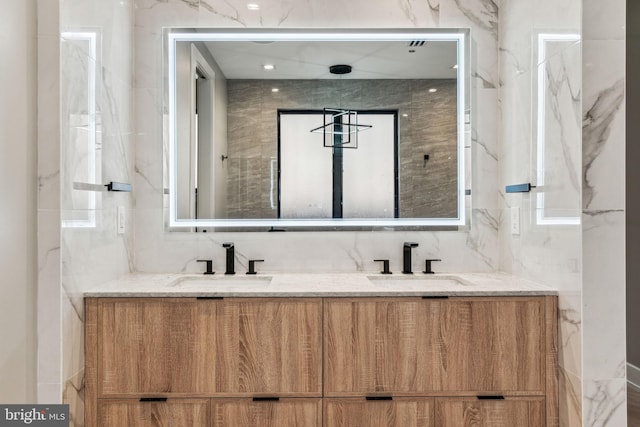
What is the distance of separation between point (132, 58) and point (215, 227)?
3.38ft

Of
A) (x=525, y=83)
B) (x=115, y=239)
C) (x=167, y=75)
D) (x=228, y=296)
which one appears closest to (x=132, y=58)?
(x=167, y=75)

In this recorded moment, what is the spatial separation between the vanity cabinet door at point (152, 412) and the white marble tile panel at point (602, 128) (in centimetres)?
181

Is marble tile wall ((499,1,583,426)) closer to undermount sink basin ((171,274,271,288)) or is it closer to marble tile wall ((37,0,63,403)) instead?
undermount sink basin ((171,274,271,288))

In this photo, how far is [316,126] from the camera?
2324 millimetres

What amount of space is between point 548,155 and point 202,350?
175 cm

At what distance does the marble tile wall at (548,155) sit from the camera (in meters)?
1.67

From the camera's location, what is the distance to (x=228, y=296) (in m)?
1.78

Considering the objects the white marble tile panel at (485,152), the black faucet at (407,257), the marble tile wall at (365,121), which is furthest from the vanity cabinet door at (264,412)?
the white marble tile panel at (485,152)

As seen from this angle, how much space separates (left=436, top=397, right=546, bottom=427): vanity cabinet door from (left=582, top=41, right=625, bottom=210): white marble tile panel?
887 millimetres

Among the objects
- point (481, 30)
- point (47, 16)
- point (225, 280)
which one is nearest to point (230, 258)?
point (225, 280)

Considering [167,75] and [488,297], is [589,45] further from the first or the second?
[167,75]

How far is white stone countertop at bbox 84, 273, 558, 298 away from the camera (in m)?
1.78
